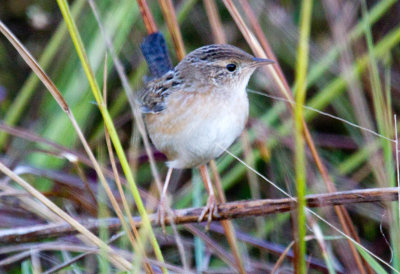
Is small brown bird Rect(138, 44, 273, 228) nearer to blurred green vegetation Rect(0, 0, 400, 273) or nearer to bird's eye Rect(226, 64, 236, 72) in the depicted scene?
bird's eye Rect(226, 64, 236, 72)

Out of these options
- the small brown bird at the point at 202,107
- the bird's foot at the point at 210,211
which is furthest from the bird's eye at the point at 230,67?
the bird's foot at the point at 210,211

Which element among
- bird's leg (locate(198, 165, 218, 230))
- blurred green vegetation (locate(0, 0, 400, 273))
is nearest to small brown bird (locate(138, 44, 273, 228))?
bird's leg (locate(198, 165, 218, 230))

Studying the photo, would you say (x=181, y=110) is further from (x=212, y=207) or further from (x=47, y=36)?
(x=47, y=36)

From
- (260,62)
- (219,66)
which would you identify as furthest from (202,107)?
(260,62)

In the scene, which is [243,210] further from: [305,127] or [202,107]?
[202,107]

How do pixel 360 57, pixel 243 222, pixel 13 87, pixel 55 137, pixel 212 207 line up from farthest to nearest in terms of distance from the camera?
pixel 13 87 → pixel 243 222 → pixel 360 57 → pixel 55 137 → pixel 212 207

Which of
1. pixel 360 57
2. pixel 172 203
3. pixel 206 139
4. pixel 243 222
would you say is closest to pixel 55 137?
pixel 172 203

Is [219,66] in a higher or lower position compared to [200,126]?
higher
